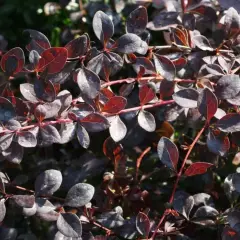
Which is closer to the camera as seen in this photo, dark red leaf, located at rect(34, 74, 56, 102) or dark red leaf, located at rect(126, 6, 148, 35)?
dark red leaf, located at rect(34, 74, 56, 102)

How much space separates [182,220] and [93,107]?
0.36m

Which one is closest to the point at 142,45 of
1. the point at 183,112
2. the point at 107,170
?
the point at 183,112

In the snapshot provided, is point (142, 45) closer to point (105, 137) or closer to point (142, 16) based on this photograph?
point (142, 16)

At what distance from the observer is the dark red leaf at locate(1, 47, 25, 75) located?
1.23 meters

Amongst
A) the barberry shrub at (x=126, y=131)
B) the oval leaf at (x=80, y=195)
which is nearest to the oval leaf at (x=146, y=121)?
the barberry shrub at (x=126, y=131)

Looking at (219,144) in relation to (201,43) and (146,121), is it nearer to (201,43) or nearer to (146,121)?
(146,121)

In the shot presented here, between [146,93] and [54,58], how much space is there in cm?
25

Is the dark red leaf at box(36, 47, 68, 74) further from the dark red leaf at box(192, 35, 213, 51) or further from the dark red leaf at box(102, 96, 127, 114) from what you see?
the dark red leaf at box(192, 35, 213, 51)

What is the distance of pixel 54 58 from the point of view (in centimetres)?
121

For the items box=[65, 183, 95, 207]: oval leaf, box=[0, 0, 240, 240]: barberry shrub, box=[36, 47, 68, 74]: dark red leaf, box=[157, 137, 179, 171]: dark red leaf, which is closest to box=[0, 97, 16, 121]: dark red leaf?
box=[0, 0, 240, 240]: barberry shrub

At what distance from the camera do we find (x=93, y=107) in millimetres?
1236

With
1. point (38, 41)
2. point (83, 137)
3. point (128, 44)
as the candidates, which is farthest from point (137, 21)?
point (83, 137)

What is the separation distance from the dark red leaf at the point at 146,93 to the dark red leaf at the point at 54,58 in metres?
0.21

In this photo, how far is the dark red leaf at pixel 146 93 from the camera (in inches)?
50.3
